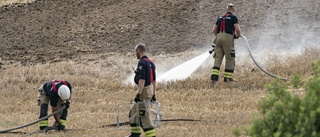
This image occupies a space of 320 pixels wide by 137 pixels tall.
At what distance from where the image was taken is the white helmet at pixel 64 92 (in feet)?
32.9

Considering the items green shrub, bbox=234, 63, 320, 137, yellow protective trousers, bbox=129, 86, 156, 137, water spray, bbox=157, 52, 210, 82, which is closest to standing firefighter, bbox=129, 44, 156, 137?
yellow protective trousers, bbox=129, 86, 156, 137

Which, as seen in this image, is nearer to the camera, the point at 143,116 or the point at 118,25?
the point at 143,116

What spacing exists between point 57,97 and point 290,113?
5657 millimetres

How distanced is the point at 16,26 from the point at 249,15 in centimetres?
806

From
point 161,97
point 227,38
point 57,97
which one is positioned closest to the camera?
point 57,97

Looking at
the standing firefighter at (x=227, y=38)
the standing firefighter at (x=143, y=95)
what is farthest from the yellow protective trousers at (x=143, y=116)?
the standing firefighter at (x=227, y=38)

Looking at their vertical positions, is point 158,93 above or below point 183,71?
below

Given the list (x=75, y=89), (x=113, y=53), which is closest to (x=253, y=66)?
(x=75, y=89)

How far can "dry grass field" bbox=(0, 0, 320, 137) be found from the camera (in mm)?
10336

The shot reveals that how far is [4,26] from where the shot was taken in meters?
24.3

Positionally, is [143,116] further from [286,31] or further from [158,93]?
[286,31]

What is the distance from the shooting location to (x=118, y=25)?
2320 cm

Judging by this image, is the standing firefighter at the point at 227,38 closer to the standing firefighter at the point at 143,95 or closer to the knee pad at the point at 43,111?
the knee pad at the point at 43,111

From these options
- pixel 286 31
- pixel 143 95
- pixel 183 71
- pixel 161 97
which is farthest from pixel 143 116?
pixel 286 31
